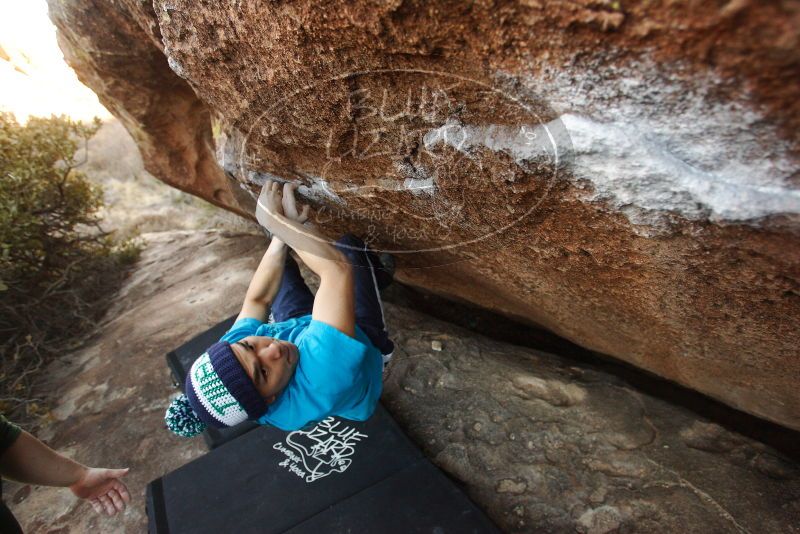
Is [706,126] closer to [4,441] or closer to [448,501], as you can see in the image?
[448,501]

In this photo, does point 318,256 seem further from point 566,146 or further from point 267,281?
point 566,146

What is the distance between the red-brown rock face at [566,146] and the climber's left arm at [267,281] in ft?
0.92

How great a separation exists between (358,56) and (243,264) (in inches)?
115

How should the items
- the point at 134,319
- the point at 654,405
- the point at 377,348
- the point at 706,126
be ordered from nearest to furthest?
the point at 706,126 < the point at 377,348 < the point at 654,405 < the point at 134,319

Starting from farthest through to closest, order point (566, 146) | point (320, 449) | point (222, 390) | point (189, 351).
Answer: point (189, 351)
point (320, 449)
point (222, 390)
point (566, 146)

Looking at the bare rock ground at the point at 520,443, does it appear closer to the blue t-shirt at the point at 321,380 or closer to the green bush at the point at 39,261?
the green bush at the point at 39,261

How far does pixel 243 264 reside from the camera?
376cm

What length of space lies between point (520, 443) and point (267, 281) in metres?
1.19

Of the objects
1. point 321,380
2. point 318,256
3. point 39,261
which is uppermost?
point 318,256

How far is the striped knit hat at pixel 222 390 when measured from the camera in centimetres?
137

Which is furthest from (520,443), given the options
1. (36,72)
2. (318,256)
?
(36,72)

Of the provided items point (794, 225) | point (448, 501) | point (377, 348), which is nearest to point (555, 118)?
point (794, 225)

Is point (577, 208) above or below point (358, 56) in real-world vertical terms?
below

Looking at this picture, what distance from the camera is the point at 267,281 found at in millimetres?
1886
